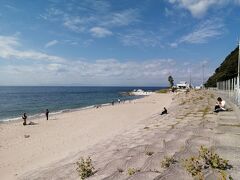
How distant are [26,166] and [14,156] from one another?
289 centimetres

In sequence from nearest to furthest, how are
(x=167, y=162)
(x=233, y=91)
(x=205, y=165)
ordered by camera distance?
(x=205, y=165), (x=167, y=162), (x=233, y=91)

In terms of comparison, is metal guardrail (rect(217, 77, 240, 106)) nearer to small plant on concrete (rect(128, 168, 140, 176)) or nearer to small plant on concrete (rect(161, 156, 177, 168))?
small plant on concrete (rect(161, 156, 177, 168))

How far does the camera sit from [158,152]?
26.8 feet

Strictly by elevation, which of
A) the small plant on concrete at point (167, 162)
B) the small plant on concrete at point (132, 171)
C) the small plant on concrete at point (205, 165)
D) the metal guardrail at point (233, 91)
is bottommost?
the small plant on concrete at point (132, 171)

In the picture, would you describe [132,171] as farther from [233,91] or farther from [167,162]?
[233,91]

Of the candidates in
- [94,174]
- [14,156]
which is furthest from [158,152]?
[14,156]

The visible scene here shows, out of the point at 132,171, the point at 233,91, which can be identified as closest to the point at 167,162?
the point at 132,171

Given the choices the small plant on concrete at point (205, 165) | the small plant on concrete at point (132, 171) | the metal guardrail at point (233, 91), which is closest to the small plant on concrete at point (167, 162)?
the small plant on concrete at point (205, 165)

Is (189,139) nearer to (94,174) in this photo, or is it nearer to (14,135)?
(94,174)

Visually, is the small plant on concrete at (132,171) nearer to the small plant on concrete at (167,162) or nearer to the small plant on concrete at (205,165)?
the small plant on concrete at (167,162)

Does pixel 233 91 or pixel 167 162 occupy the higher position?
pixel 233 91

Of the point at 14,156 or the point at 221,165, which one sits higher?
the point at 221,165

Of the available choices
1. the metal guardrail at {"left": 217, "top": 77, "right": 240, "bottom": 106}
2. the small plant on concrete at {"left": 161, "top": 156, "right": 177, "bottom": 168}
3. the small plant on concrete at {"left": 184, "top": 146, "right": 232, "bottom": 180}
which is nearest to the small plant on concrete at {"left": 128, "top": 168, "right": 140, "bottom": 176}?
the small plant on concrete at {"left": 161, "top": 156, "right": 177, "bottom": 168}

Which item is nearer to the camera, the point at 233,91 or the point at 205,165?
the point at 205,165
